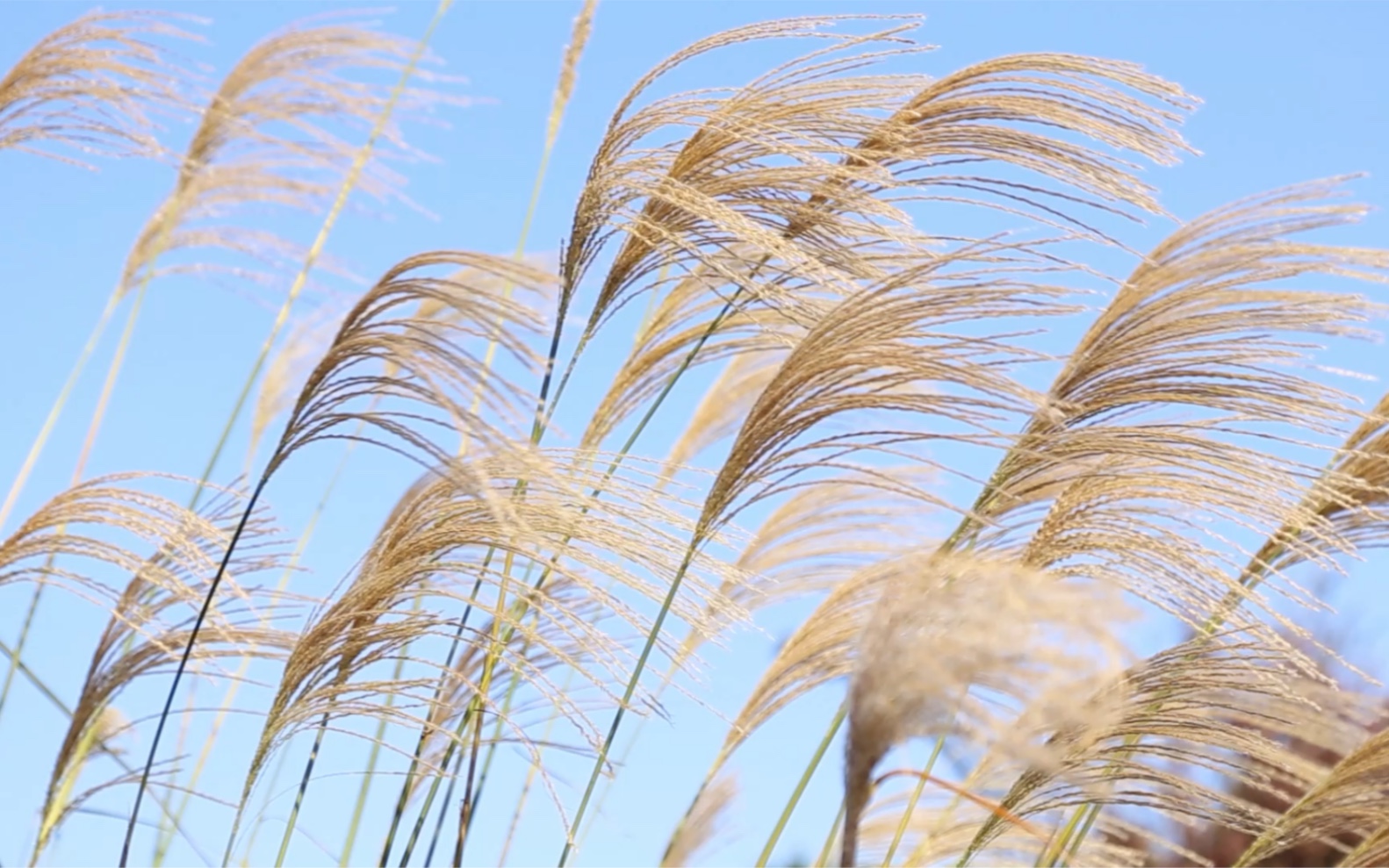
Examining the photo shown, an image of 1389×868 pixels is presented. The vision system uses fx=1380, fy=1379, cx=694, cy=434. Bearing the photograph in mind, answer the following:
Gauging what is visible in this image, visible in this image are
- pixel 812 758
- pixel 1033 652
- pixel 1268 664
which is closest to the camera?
pixel 1033 652

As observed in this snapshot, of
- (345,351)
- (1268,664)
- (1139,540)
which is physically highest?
(345,351)

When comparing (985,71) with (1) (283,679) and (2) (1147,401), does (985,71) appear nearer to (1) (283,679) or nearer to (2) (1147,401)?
(2) (1147,401)

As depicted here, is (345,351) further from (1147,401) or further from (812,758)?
(1147,401)

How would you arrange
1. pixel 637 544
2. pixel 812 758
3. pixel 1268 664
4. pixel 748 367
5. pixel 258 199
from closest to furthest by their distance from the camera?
1. pixel 637 544
2. pixel 1268 664
3. pixel 812 758
4. pixel 258 199
5. pixel 748 367

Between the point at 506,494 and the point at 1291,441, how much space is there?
1015 mm

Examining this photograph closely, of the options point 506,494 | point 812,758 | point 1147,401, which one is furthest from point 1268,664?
point 506,494

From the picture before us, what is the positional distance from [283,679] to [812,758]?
765mm

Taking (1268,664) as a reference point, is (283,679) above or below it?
above

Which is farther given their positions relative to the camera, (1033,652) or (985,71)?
(985,71)

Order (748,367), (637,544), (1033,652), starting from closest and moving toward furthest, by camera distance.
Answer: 1. (1033,652)
2. (637,544)
3. (748,367)

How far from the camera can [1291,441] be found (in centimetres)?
179

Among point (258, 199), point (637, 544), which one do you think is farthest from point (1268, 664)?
point (258, 199)

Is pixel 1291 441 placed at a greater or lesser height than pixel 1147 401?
lesser

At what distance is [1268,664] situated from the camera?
1.84 m
